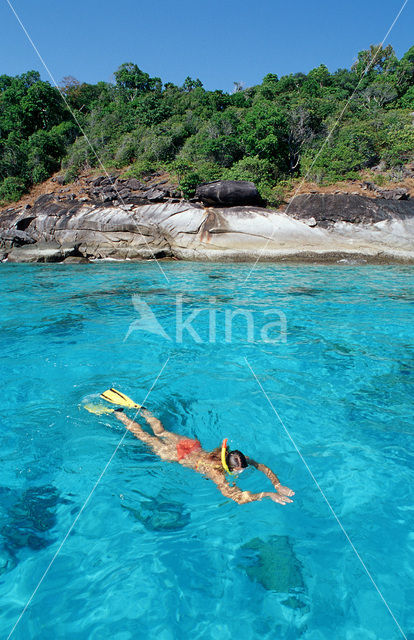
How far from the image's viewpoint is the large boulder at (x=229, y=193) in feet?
58.3

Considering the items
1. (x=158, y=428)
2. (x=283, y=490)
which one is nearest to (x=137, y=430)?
(x=158, y=428)

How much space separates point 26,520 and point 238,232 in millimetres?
15277

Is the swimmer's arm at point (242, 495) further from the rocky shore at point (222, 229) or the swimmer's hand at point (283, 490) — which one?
the rocky shore at point (222, 229)

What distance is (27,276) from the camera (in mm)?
12938

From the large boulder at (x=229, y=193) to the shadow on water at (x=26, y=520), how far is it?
16923mm

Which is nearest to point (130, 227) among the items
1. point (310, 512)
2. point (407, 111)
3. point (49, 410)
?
point (49, 410)

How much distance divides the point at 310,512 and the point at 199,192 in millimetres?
17877

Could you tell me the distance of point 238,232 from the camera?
16484 millimetres

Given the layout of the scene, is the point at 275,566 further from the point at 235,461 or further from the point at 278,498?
the point at 235,461

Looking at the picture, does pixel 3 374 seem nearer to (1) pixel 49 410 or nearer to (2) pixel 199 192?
(1) pixel 49 410

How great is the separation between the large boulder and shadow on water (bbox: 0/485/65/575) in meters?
16.9

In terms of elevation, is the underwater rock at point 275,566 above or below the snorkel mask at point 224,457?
below

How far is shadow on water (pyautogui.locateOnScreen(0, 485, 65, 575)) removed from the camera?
239cm

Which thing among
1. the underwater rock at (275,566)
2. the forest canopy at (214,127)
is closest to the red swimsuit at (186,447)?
the underwater rock at (275,566)
